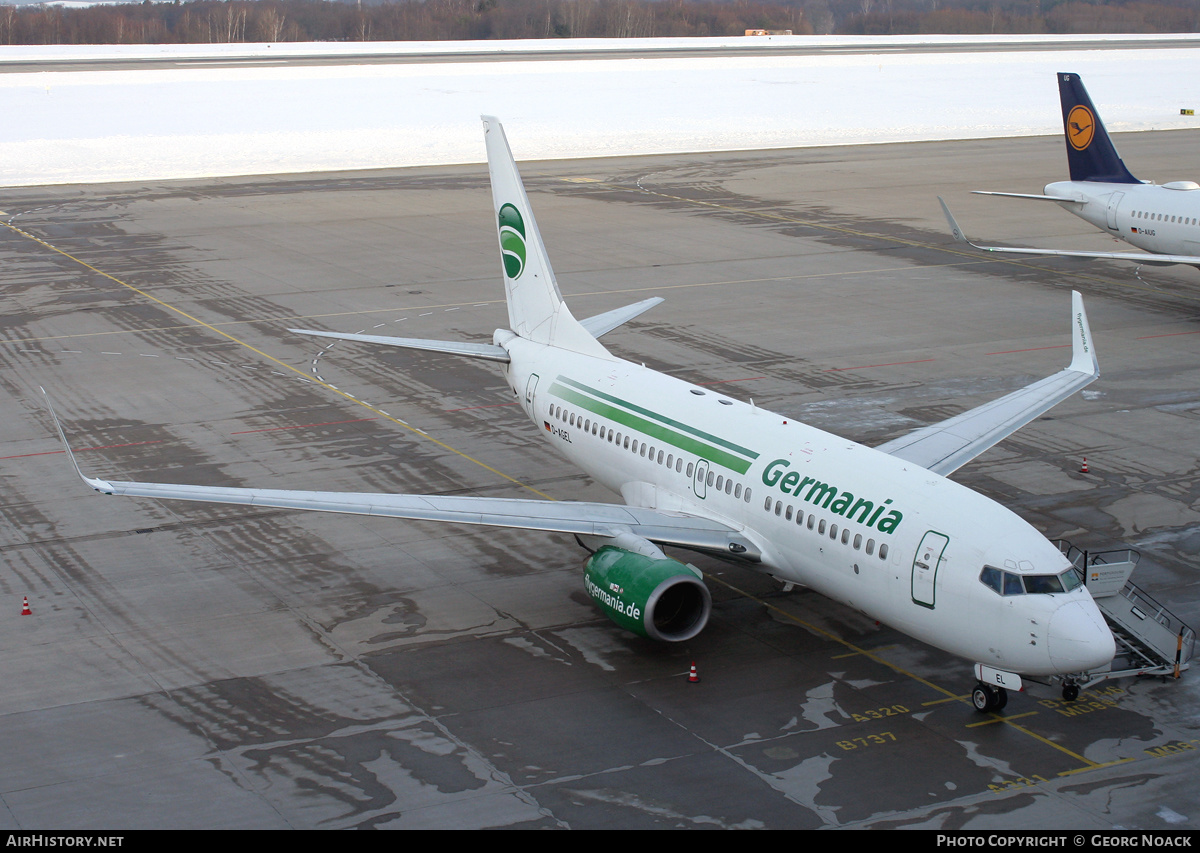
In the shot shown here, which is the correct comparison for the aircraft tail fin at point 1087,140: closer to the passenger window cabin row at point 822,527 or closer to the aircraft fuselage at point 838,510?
the aircraft fuselage at point 838,510

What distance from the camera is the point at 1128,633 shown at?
75.1 feet

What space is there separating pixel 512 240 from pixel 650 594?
12.6 m

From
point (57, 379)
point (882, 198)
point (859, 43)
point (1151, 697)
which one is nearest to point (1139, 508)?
point (1151, 697)

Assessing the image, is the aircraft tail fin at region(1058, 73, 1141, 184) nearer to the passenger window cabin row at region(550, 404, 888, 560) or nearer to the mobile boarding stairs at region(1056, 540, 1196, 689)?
the passenger window cabin row at region(550, 404, 888, 560)

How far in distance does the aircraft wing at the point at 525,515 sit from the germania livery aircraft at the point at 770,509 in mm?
42

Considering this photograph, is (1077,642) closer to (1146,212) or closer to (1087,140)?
(1146,212)

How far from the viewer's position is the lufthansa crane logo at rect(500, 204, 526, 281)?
3186cm

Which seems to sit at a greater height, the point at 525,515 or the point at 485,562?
the point at 525,515

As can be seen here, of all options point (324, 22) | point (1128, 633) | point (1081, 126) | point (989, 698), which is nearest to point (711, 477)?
point (989, 698)

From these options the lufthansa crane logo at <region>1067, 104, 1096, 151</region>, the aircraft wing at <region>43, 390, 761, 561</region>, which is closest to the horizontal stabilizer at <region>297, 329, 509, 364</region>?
the aircraft wing at <region>43, 390, 761, 561</region>

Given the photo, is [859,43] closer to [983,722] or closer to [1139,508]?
[1139,508]

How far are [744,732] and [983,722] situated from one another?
13.2 ft

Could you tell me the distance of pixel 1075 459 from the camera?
35.0 m

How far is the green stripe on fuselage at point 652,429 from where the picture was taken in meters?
25.2
